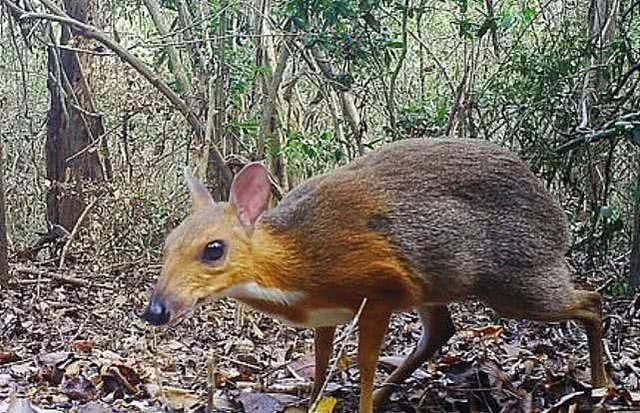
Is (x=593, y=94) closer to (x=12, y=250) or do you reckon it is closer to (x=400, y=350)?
(x=400, y=350)

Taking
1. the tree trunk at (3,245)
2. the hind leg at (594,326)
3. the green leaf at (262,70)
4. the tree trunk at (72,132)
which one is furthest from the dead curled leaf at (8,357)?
the tree trunk at (72,132)

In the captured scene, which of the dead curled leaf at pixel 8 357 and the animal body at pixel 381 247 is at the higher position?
the animal body at pixel 381 247

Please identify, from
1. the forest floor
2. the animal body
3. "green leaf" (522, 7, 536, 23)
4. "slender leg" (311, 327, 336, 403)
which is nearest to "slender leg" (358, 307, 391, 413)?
the animal body

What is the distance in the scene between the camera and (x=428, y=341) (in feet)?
12.1

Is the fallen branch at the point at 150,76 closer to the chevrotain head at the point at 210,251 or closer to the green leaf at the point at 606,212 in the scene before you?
the green leaf at the point at 606,212

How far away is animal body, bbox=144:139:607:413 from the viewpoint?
302cm

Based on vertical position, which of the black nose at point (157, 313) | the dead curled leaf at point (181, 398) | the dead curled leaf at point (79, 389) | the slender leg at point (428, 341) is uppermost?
the black nose at point (157, 313)

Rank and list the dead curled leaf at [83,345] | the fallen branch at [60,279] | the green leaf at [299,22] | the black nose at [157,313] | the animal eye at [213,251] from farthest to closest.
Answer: the fallen branch at [60,279] < the green leaf at [299,22] < the dead curled leaf at [83,345] < the animal eye at [213,251] < the black nose at [157,313]

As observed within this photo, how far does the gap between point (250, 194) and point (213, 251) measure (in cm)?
25

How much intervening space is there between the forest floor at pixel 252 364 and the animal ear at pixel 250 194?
454mm

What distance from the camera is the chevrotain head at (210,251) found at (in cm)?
286

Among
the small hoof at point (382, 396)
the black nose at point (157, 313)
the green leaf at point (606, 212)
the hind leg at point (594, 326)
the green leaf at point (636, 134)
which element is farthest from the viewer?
the green leaf at point (606, 212)

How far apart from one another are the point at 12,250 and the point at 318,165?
2877 millimetres

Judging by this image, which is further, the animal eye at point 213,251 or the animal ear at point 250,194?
the animal ear at point 250,194
